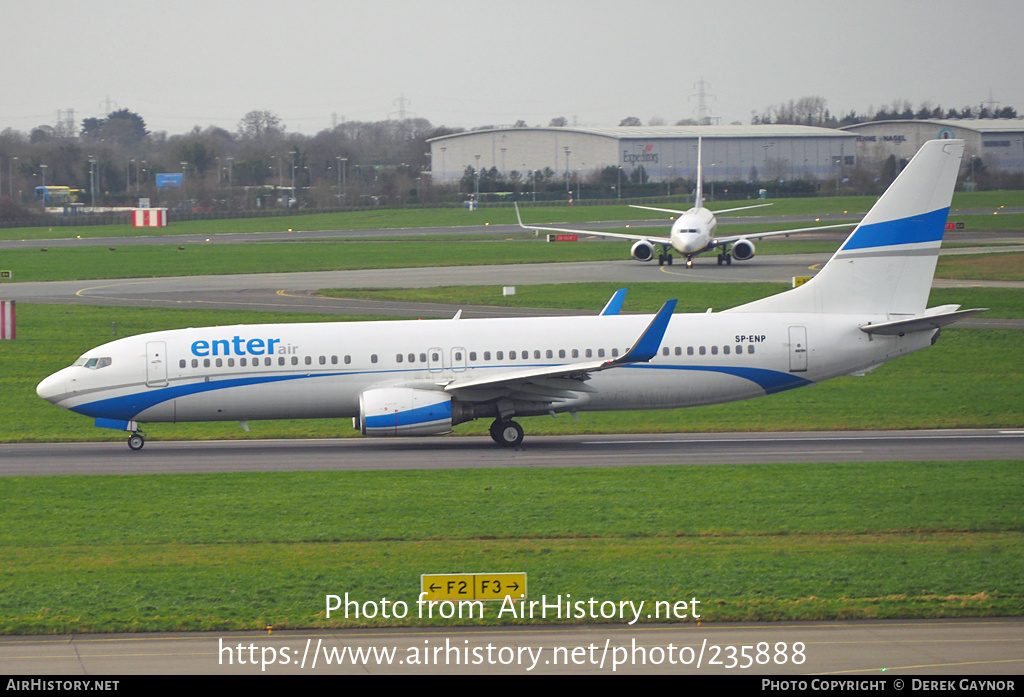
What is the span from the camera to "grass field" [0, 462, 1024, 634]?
66.3ft

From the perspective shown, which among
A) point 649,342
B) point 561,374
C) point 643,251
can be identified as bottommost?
point 561,374

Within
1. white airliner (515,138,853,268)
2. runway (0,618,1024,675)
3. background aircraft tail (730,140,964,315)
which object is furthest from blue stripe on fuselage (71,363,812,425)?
white airliner (515,138,853,268)

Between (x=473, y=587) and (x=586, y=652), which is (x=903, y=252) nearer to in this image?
(x=473, y=587)

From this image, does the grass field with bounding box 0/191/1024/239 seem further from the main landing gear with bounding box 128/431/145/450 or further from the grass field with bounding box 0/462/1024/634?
the main landing gear with bounding box 128/431/145/450

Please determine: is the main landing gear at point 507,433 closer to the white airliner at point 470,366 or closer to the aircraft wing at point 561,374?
the white airliner at point 470,366

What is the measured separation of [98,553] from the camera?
78.1ft

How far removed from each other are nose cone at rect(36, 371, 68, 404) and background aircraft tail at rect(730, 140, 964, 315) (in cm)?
2300

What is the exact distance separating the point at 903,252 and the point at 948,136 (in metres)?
143

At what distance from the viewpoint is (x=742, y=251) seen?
87250 millimetres

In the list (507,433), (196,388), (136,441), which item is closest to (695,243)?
(507,433)

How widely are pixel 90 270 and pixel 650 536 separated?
7733 centimetres

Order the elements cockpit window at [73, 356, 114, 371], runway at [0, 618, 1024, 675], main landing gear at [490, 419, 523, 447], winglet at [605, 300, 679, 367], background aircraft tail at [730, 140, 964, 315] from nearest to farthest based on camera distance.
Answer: runway at [0, 618, 1024, 675], winglet at [605, 300, 679, 367], main landing gear at [490, 419, 523, 447], cockpit window at [73, 356, 114, 371], background aircraft tail at [730, 140, 964, 315]

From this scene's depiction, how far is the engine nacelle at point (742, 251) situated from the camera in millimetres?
87188

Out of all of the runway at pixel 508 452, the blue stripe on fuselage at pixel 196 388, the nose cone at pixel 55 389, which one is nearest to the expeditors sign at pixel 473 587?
the runway at pixel 508 452
